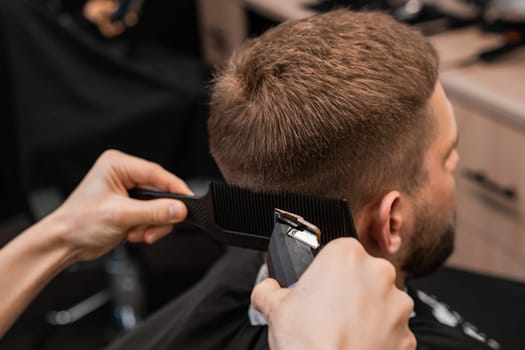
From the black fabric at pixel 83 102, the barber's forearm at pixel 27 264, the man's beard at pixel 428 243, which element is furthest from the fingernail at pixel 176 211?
the black fabric at pixel 83 102

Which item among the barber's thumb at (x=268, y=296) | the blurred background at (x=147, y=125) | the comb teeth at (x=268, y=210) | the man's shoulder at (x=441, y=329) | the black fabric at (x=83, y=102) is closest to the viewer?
the barber's thumb at (x=268, y=296)

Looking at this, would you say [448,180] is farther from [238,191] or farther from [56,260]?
[56,260]

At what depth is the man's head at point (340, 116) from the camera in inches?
37.8

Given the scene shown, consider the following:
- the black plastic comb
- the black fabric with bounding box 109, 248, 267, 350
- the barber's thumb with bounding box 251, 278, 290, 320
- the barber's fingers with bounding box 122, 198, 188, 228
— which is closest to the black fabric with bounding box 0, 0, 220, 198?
the black fabric with bounding box 109, 248, 267, 350

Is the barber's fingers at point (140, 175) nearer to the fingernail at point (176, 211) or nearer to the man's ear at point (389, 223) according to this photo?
the fingernail at point (176, 211)

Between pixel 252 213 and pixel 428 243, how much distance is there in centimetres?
31

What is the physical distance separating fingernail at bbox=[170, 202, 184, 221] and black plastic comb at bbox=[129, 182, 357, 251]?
0.03 ft

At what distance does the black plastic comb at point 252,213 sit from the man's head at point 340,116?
37 millimetres

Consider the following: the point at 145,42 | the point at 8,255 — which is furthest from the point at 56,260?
the point at 145,42

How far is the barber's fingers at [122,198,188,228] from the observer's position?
3.59 feet

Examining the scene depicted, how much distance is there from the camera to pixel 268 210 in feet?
3.23

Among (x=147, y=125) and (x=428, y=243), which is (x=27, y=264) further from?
(x=147, y=125)

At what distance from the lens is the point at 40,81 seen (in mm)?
1928

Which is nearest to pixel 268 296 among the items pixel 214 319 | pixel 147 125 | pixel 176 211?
pixel 176 211
